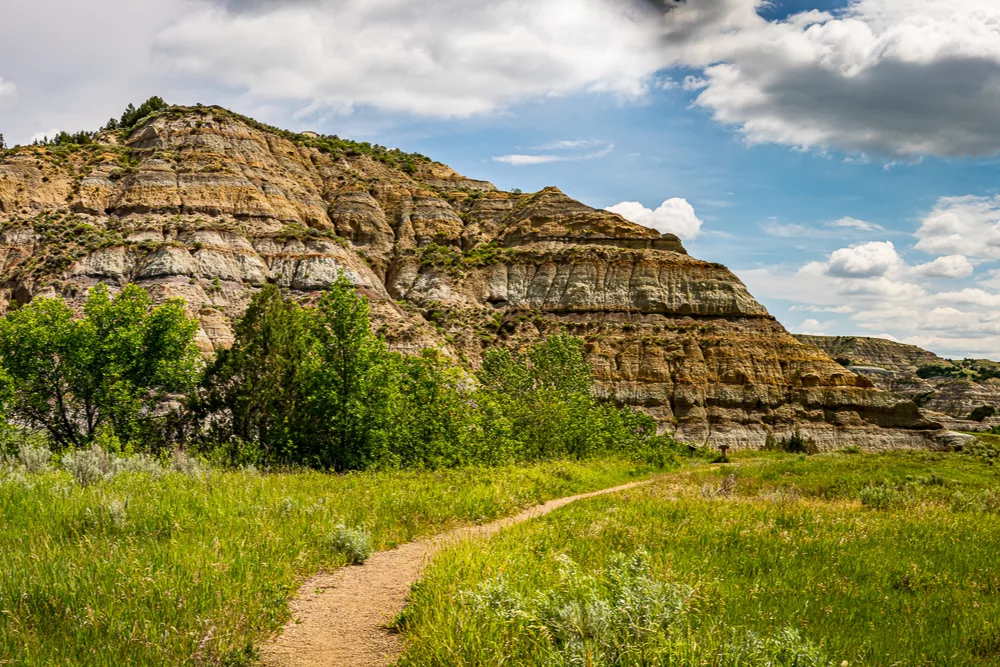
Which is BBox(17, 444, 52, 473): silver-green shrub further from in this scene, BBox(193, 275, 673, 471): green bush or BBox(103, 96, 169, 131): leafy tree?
BBox(103, 96, 169, 131): leafy tree

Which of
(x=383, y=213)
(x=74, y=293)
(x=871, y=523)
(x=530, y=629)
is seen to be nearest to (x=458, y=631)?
(x=530, y=629)

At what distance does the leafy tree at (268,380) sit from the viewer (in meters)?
24.9

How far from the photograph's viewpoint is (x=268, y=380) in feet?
83.2

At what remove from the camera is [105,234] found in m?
68.0

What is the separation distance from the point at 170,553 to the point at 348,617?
222 centimetres

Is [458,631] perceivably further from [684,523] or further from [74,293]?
[74,293]

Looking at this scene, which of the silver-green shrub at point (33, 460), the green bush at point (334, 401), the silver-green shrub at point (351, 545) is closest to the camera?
the silver-green shrub at point (351, 545)

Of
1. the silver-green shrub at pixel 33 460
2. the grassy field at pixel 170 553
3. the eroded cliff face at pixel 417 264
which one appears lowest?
the silver-green shrub at pixel 33 460

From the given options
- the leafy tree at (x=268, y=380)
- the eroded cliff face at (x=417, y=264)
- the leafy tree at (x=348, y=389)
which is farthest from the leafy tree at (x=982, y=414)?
the leafy tree at (x=268, y=380)

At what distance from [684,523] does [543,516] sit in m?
3.05

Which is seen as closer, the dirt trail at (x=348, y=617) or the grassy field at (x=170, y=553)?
the grassy field at (x=170, y=553)

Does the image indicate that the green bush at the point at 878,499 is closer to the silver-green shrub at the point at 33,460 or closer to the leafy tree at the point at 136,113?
the silver-green shrub at the point at 33,460

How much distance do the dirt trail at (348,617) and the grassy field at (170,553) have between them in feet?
0.84

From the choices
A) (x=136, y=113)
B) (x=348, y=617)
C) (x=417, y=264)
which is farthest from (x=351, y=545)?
(x=136, y=113)
